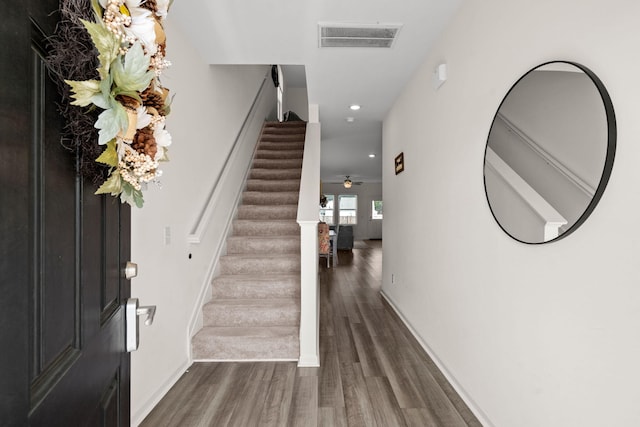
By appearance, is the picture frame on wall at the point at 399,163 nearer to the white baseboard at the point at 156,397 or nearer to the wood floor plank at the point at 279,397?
the wood floor plank at the point at 279,397

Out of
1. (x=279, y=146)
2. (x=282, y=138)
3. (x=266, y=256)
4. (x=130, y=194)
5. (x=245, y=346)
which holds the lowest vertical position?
(x=245, y=346)

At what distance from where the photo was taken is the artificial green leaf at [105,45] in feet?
1.78

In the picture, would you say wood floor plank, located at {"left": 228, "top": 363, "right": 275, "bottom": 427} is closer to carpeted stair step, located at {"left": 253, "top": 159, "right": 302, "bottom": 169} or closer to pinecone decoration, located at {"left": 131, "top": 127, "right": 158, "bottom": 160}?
pinecone decoration, located at {"left": 131, "top": 127, "right": 158, "bottom": 160}

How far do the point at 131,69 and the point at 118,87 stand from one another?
43 mm

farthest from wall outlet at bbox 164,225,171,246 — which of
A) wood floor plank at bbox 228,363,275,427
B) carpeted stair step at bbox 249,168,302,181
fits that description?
carpeted stair step at bbox 249,168,302,181

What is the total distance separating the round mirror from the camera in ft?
3.51

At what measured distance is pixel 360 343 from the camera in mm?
2842

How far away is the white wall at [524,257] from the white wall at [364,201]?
1142 centimetres

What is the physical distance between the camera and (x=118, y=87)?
586mm

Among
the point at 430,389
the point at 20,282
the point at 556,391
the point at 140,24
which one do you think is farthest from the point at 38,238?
the point at 430,389

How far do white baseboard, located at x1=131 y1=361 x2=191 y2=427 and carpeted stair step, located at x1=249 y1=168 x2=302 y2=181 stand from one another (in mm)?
2954

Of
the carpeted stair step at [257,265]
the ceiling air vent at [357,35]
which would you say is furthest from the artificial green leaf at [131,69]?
the carpeted stair step at [257,265]

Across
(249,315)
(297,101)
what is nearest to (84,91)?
(249,315)

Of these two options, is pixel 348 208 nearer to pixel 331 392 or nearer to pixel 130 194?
pixel 331 392
